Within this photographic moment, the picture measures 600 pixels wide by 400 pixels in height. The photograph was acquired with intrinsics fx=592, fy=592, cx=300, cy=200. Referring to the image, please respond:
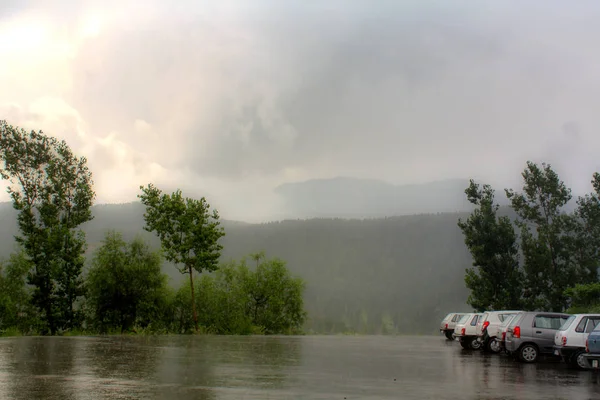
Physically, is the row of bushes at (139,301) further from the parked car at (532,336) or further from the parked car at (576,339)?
the parked car at (576,339)

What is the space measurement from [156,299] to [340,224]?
307ft

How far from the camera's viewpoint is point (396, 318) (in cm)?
11988

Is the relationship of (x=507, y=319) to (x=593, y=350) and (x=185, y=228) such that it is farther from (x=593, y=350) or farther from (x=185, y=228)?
(x=185, y=228)

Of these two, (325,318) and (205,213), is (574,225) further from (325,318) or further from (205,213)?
(325,318)

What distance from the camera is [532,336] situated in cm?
2281

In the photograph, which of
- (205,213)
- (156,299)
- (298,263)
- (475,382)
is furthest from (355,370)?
(298,263)

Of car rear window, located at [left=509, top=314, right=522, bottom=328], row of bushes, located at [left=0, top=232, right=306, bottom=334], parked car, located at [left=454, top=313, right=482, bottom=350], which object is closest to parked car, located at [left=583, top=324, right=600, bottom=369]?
car rear window, located at [left=509, top=314, right=522, bottom=328]

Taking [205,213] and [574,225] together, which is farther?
[574,225]

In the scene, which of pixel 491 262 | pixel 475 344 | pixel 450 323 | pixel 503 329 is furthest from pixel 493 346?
pixel 491 262

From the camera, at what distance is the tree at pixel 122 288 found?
5500 cm

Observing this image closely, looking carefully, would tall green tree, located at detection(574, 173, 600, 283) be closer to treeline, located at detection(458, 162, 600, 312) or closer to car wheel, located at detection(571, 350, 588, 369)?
treeline, located at detection(458, 162, 600, 312)

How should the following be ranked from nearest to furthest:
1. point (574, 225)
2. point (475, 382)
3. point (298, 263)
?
point (475, 382), point (574, 225), point (298, 263)

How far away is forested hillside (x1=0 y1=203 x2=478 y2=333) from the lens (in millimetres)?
118688

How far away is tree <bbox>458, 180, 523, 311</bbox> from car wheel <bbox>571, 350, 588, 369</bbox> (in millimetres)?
34585
